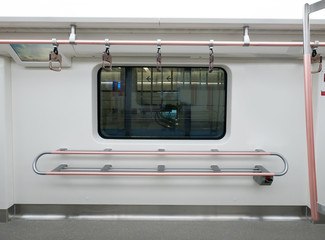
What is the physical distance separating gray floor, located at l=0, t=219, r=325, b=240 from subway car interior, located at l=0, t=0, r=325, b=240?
0.02m

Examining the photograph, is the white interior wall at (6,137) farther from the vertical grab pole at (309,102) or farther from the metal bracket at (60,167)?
the vertical grab pole at (309,102)

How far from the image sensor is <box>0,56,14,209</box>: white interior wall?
2.75 m

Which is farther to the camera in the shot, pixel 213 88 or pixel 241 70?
pixel 213 88

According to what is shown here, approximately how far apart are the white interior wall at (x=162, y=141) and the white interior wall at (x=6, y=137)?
2.7 inches

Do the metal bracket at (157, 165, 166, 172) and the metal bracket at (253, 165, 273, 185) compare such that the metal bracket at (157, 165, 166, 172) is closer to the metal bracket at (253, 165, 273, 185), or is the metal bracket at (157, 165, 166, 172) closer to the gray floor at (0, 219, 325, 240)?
the gray floor at (0, 219, 325, 240)

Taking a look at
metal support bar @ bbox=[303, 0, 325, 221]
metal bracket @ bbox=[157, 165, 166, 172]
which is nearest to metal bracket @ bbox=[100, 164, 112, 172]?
metal bracket @ bbox=[157, 165, 166, 172]

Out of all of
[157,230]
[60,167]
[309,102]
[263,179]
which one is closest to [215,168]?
[263,179]

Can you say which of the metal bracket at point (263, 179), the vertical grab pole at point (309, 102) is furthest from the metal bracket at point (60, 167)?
the vertical grab pole at point (309, 102)

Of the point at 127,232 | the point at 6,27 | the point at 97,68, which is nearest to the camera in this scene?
the point at 6,27

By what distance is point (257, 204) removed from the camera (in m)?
3.00

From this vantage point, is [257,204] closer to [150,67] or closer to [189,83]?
[189,83]

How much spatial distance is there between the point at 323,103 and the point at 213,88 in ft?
4.20

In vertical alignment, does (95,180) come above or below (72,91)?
below

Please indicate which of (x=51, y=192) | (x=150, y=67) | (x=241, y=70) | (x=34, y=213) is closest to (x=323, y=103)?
(x=241, y=70)
